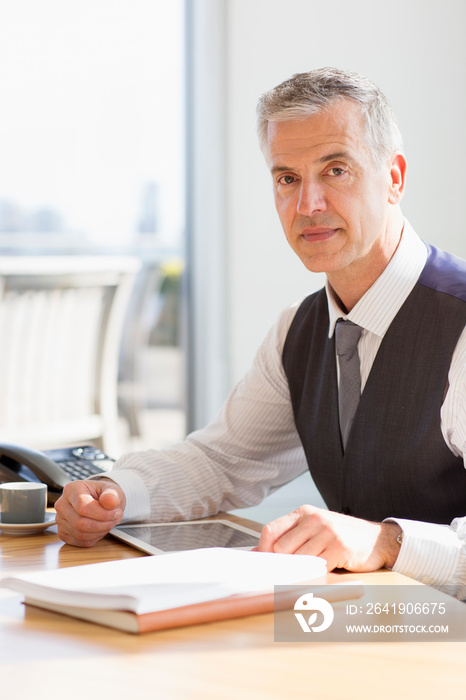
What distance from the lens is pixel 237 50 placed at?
321 cm

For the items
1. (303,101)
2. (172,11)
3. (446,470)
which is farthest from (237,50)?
(446,470)

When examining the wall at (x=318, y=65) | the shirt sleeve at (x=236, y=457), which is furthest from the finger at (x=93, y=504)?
the wall at (x=318, y=65)

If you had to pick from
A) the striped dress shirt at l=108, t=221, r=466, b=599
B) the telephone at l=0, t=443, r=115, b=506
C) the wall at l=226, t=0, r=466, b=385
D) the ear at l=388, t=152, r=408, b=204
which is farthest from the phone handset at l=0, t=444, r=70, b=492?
the wall at l=226, t=0, r=466, b=385

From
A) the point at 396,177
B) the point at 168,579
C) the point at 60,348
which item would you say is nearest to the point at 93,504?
the point at 168,579

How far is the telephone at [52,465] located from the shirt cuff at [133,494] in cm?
9

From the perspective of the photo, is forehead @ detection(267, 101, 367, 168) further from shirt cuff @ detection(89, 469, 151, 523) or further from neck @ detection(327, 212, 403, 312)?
shirt cuff @ detection(89, 469, 151, 523)

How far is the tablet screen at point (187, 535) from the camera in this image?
1170 millimetres

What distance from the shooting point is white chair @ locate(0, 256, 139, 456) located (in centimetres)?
284

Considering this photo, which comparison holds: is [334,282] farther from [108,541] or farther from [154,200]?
[154,200]

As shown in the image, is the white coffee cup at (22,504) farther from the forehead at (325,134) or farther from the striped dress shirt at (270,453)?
the forehead at (325,134)

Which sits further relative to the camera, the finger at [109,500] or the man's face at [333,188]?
the man's face at [333,188]

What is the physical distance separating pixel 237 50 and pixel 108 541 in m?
2.39

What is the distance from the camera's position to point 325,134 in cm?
152

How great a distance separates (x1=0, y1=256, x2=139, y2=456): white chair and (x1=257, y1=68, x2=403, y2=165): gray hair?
53.8 inches
